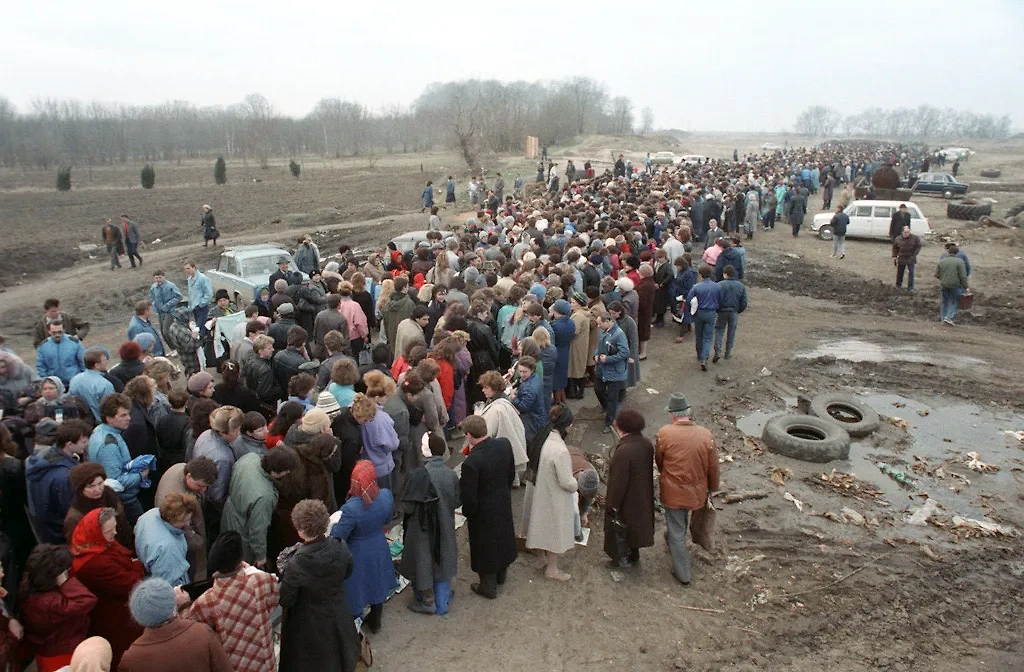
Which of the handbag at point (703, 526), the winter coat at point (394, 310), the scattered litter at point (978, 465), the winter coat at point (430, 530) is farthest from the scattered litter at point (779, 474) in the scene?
the winter coat at point (394, 310)

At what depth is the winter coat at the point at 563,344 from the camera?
8.70m

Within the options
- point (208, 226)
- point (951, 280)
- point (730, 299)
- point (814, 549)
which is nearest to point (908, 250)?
point (951, 280)

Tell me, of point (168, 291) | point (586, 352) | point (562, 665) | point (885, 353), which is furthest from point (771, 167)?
point (562, 665)

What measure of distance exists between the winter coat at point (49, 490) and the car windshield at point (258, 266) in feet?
31.8

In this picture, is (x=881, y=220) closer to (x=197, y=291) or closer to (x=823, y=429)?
(x=823, y=429)

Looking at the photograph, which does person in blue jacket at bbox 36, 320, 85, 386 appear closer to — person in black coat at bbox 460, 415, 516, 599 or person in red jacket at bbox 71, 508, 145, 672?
person in red jacket at bbox 71, 508, 145, 672

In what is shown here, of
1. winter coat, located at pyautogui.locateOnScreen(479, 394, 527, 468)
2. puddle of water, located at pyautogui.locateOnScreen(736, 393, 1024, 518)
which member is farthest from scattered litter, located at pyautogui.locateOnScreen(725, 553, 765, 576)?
winter coat, located at pyautogui.locateOnScreen(479, 394, 527, 468)

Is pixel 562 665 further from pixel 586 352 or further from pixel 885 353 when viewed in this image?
pixel 885 353

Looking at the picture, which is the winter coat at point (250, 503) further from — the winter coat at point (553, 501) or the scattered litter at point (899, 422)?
the scattered litter at point (899, 422)

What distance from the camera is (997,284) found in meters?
16.8

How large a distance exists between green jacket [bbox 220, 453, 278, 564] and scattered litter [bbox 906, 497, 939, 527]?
255 inches

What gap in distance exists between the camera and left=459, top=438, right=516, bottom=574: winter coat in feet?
17.3

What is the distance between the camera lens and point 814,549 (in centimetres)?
646

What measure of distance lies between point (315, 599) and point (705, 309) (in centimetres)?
837
